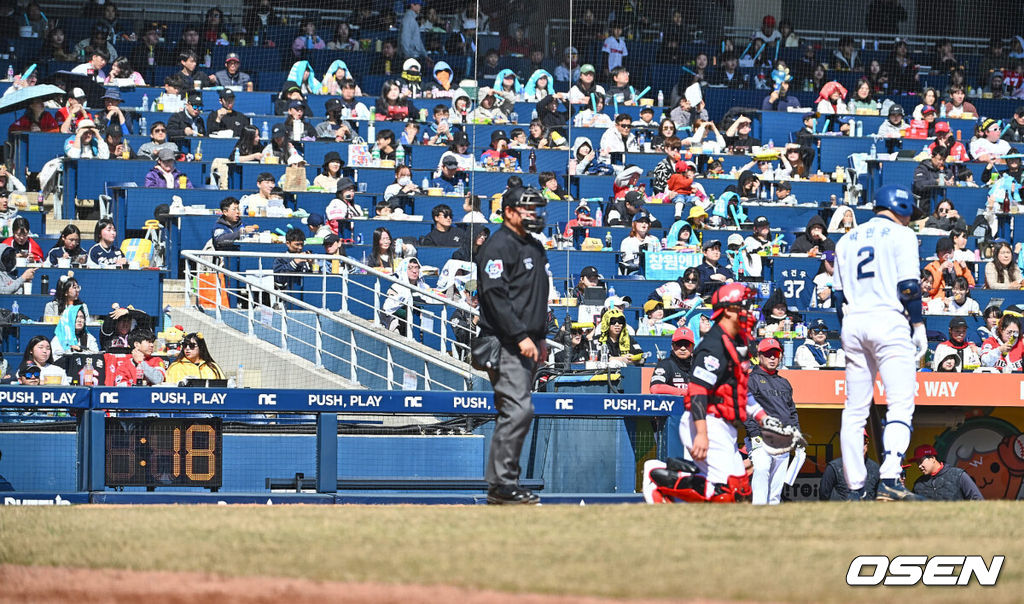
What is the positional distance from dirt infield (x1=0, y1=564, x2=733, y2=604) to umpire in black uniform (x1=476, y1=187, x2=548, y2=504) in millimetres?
2280

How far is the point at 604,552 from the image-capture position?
562 centimetres

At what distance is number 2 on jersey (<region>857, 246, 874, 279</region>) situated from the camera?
7.40 meters

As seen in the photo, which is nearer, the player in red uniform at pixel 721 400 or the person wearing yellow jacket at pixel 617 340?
the player in red uniform at pixel 721 400

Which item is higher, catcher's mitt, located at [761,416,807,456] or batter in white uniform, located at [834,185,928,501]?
batter in white uniform, located at [834,185,928,501]

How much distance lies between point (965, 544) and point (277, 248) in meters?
9.78

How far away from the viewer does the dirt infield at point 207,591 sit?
496 centimetres

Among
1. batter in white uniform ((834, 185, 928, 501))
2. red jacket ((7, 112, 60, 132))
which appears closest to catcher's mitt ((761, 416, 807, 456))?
batter in white uniform ((834, 185, 928, 501))

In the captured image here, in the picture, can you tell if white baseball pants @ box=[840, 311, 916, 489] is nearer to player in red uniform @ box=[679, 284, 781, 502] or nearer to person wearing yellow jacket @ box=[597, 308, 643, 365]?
player in red uniform @ box=[679, 284, 781, 502]

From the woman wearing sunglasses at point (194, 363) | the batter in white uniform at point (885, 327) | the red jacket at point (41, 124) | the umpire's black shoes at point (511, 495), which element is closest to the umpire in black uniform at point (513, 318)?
the umpire's black shoes at point (511, 495)

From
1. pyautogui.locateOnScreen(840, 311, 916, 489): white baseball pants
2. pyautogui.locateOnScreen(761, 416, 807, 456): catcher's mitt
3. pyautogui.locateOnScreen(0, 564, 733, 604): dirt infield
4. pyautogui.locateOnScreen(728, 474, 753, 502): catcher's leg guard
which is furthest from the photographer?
pyautogui.locateOnScreen(761, 416, 807, 456): catcher's mitt

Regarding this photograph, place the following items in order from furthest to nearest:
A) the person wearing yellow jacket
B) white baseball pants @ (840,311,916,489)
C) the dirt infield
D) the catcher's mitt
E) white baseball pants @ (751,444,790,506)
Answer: the person wearing yellow jacket
white baseball pants @ (751,444,790,506)
the catcher's mitt
white baseball pants @ (840,311,916,489)
the dirt infield

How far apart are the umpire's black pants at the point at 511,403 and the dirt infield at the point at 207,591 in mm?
→ 2257

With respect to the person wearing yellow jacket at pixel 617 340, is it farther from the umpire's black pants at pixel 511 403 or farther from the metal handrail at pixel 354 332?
the umpire's black pants at pixel 511 403

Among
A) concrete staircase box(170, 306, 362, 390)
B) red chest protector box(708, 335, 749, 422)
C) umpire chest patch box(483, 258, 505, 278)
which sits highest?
umpire chest patch box(483, 258, 505, 278)
